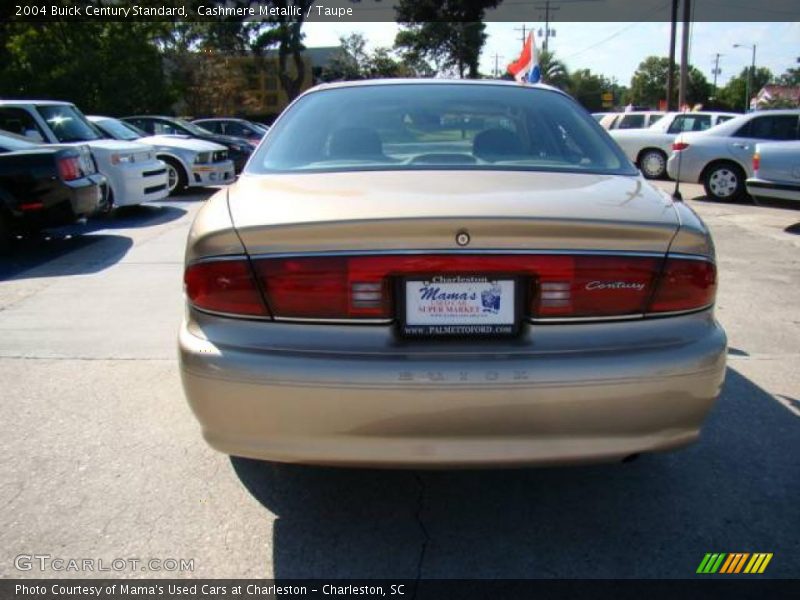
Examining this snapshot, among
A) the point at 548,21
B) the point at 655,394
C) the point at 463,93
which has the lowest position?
the point at 655,394

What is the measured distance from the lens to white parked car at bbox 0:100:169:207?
966 centimetres

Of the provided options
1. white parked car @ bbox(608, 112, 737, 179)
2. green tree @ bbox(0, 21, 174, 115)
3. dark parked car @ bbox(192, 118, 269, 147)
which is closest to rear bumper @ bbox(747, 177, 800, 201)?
white parked car @ bbox(608, 112, 737, 179)

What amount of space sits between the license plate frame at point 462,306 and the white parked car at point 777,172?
903 centimetres

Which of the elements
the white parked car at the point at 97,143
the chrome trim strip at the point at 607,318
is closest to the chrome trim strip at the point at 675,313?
the chrome trim strip at the point at 607,318

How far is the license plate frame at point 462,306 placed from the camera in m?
2.37

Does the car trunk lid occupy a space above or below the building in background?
below

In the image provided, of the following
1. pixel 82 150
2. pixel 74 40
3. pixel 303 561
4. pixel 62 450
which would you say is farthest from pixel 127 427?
pixel 74 40

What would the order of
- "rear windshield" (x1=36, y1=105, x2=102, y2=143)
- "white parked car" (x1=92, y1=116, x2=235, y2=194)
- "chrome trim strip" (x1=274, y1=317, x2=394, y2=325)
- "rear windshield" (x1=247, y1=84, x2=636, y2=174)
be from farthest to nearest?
"white parked car" (x1=92, y1=116, x2=235, y2=194)
"rear windshield" (x1=36, y1=105, x2=102, y2=143)
"rear windshield" (x1=247, y1=84, x2=636, y2=174)
"chrome trim strip" (x1=274, y1=317, x2=394, y2=325)

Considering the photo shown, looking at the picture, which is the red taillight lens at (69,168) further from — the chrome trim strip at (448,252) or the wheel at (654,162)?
the wheel at (654,162)

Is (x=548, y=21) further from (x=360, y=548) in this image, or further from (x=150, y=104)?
(x=360, y=548)

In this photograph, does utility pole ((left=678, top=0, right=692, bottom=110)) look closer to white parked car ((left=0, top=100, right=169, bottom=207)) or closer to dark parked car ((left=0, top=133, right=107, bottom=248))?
white parked car ((left=0, top=100, right=169, bottom=207))

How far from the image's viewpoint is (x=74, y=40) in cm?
2722

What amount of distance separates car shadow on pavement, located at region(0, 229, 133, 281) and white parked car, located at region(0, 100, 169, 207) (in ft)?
2.64

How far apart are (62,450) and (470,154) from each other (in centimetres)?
228
